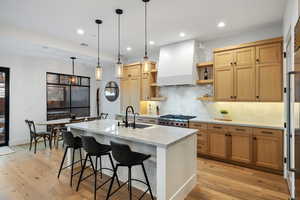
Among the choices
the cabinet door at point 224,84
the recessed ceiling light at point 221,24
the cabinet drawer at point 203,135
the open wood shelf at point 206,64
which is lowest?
the cabinet drawer at point 203,135

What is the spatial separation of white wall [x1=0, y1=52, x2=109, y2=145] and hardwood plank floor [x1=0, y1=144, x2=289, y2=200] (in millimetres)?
1835

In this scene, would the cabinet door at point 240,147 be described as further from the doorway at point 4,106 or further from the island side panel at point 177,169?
the doorway at point 4,106

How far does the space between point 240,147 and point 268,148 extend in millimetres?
488

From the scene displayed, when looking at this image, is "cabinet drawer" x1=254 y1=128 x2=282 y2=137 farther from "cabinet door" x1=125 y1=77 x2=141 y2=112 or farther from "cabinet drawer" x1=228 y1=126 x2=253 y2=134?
"cabinet door" x1=125 y1=77 x2=141 y2=112

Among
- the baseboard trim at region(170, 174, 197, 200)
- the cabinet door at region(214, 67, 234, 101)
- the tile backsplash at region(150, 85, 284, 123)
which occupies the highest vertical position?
the cabinet door at region(214, 67, 234, 101)

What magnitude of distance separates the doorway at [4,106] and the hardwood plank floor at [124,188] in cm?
177

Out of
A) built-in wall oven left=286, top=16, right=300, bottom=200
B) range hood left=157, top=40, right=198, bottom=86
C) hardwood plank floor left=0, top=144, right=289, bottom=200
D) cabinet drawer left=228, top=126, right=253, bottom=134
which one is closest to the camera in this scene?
built-in wall oven left=286, top=16, right=300, bottom=200

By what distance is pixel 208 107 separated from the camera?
4488 millimetres

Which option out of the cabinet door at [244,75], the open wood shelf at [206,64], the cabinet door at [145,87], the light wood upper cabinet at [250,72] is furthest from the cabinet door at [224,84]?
the cabinet door at [145,87]

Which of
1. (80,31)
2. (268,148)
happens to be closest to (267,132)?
(268,148)

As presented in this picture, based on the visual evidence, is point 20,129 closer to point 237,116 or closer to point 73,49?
point 73,49

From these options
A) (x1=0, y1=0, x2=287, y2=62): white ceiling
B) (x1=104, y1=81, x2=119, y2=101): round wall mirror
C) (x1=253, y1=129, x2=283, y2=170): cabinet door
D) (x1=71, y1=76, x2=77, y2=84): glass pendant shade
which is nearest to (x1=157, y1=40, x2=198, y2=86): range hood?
(x1=0, y1=0, x2=287, y2=62): white ceiling

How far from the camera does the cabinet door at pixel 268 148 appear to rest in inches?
123

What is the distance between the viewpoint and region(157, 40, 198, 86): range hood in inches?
170
